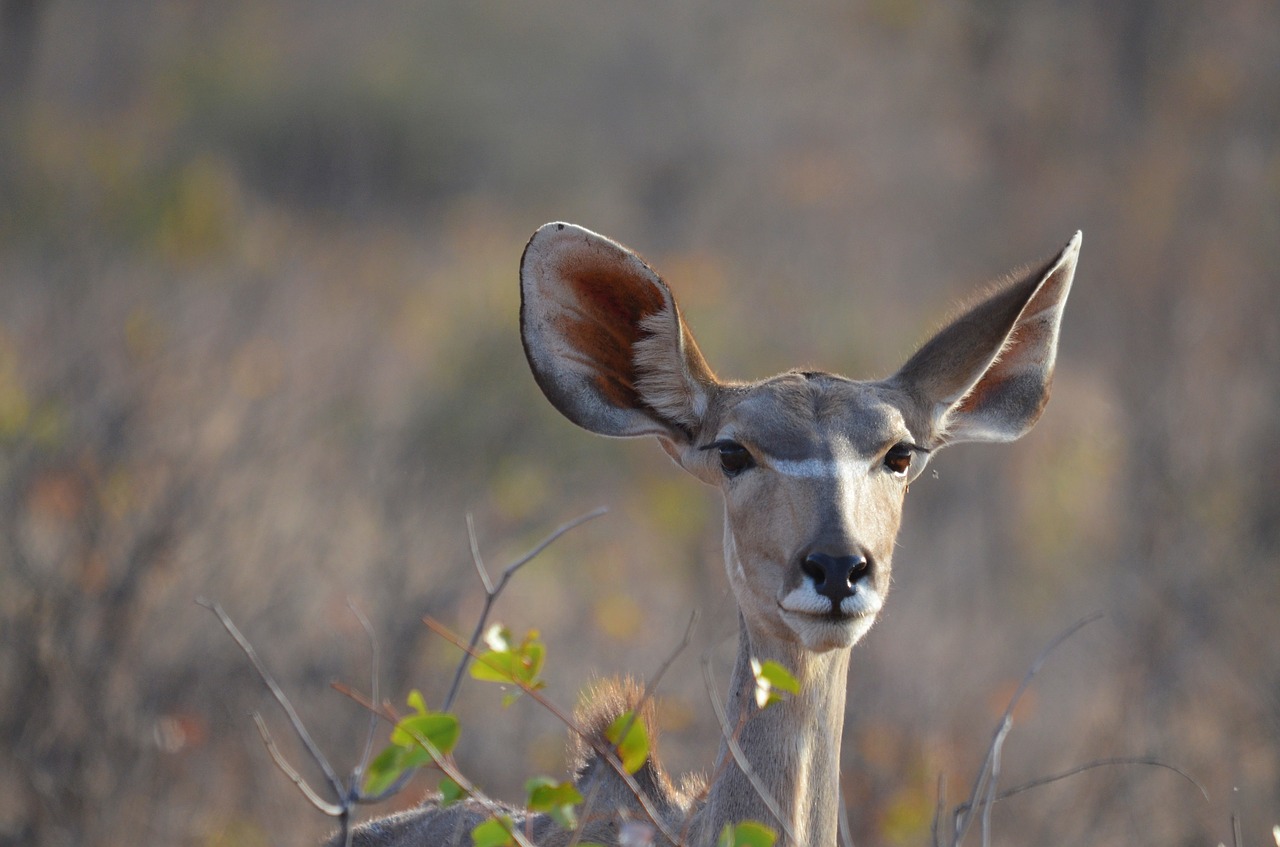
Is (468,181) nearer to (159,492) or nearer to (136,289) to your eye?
(136,289)

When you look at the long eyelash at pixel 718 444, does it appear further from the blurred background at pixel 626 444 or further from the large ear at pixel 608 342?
the blurred background at pixel 626 444

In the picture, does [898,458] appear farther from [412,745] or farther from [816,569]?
[412,745]

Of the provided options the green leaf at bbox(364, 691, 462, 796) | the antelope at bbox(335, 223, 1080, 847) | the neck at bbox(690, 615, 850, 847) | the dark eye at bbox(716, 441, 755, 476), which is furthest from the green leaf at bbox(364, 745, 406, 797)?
the dark eye at bbox(716, 441, 755, 476)

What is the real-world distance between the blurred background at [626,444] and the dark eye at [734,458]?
65cm

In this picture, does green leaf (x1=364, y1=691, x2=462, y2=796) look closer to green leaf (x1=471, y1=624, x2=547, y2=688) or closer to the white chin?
green leaf (x1=471, y1=624, x2=547, y2=688)

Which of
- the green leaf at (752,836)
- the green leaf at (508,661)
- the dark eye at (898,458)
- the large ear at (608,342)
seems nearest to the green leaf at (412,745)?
the green leaf at (508,661)

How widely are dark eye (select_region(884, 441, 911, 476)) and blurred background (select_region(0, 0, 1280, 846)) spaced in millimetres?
798

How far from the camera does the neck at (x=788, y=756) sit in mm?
4324

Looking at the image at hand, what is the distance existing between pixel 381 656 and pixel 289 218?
34.2ft

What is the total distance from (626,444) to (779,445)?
11.2 m

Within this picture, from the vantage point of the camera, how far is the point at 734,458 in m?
4.51

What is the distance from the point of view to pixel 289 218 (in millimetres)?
17828

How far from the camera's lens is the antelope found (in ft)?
13.8

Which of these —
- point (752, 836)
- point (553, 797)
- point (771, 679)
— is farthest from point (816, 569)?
point (553, 797)
